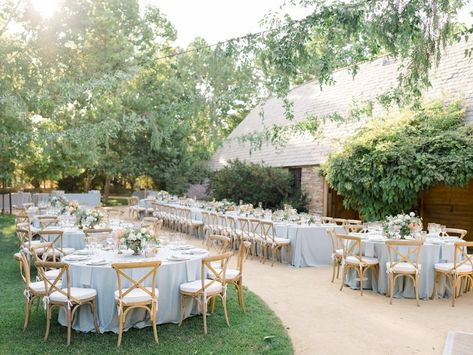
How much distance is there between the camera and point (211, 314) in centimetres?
704

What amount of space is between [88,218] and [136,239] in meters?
3.88

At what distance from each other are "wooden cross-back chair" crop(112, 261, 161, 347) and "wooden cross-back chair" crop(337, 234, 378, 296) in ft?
13.1

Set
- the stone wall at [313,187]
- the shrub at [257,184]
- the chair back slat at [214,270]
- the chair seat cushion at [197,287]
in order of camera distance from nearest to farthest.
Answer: the chair back slat at [214,270] → the chair seat cushion at [197,287] → the stone wall at [313,187] → the shrub at [257,184]

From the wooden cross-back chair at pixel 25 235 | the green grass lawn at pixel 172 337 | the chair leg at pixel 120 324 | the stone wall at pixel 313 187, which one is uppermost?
the stone wall at pixel 313 187

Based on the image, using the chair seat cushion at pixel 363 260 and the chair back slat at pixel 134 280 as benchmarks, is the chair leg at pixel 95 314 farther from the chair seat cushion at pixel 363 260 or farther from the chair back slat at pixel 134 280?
the chair seat cushion at pixel 363 260

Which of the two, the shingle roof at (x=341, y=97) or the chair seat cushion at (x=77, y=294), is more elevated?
the shingle roof at (x=341, y=97)

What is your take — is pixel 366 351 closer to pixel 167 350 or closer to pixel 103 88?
pixel 167 350

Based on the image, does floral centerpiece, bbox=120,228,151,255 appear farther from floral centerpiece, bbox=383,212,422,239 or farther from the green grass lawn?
floral centerpiece, bbox=383,212,422,239

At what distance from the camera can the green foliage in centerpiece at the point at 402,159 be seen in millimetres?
13031

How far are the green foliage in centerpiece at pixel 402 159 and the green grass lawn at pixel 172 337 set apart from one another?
791 centimetres

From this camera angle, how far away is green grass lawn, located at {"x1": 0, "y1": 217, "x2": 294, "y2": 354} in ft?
18.6

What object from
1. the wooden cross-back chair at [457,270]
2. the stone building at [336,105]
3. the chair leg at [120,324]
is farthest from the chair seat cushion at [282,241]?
the chair leg at [120,324]

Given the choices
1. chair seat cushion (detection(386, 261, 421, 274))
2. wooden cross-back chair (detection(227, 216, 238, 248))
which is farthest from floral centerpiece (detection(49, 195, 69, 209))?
chair seat cushion (detection(386, 261, 421, 274))

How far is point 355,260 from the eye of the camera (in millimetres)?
8773
